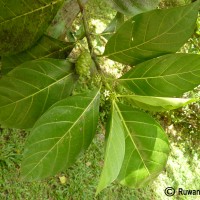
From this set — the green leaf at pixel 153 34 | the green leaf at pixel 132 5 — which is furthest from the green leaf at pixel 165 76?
the green leaf at pixel 132 5

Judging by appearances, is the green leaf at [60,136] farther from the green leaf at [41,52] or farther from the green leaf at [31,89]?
the green leaf at [41,52]

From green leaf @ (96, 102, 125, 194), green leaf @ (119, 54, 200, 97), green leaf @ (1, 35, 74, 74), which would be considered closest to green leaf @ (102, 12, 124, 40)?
green leaf @ (1, 35, 74, 74)

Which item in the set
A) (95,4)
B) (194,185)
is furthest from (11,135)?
(194,185)

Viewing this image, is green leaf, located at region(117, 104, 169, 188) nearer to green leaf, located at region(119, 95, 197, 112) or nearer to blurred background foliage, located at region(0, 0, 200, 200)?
green leaf, located at region(119, 95, 197, 112)

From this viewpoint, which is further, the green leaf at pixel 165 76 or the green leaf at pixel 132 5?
the green leaf at pixel 132 5

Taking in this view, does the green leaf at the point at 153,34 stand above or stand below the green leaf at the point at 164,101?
above
